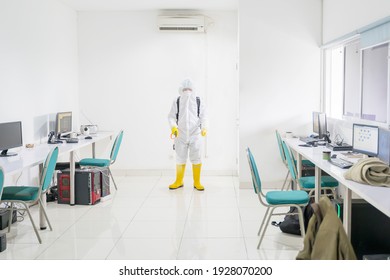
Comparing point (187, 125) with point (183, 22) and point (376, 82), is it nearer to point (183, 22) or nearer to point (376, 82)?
point (183, 22)

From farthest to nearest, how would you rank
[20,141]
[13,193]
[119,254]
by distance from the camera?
[20,141], [13,193], [119,254]

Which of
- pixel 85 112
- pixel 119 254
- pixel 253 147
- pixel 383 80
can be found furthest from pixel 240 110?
pixel 119 254

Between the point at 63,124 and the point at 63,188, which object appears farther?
the point at 63,124

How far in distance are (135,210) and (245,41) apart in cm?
270

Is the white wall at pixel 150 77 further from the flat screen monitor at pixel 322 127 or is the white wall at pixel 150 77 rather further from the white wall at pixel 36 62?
the flat screen monitor at pixel 322 127

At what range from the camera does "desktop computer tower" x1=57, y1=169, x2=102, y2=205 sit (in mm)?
5348

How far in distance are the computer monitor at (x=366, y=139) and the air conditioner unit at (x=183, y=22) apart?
3.38m

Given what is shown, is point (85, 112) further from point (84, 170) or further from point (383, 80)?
point (383, 80)

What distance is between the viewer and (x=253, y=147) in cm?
635

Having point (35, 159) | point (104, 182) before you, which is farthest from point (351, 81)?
point (35, 159)

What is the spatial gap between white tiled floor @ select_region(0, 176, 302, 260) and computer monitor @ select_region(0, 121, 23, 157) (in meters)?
0.76

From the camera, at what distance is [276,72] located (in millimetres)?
6250

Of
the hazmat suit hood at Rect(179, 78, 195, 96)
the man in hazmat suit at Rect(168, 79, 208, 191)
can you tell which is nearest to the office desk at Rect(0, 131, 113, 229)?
the man in hazmat suit at Rect(168, 79, 208, 191)

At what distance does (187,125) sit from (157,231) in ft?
7.40
